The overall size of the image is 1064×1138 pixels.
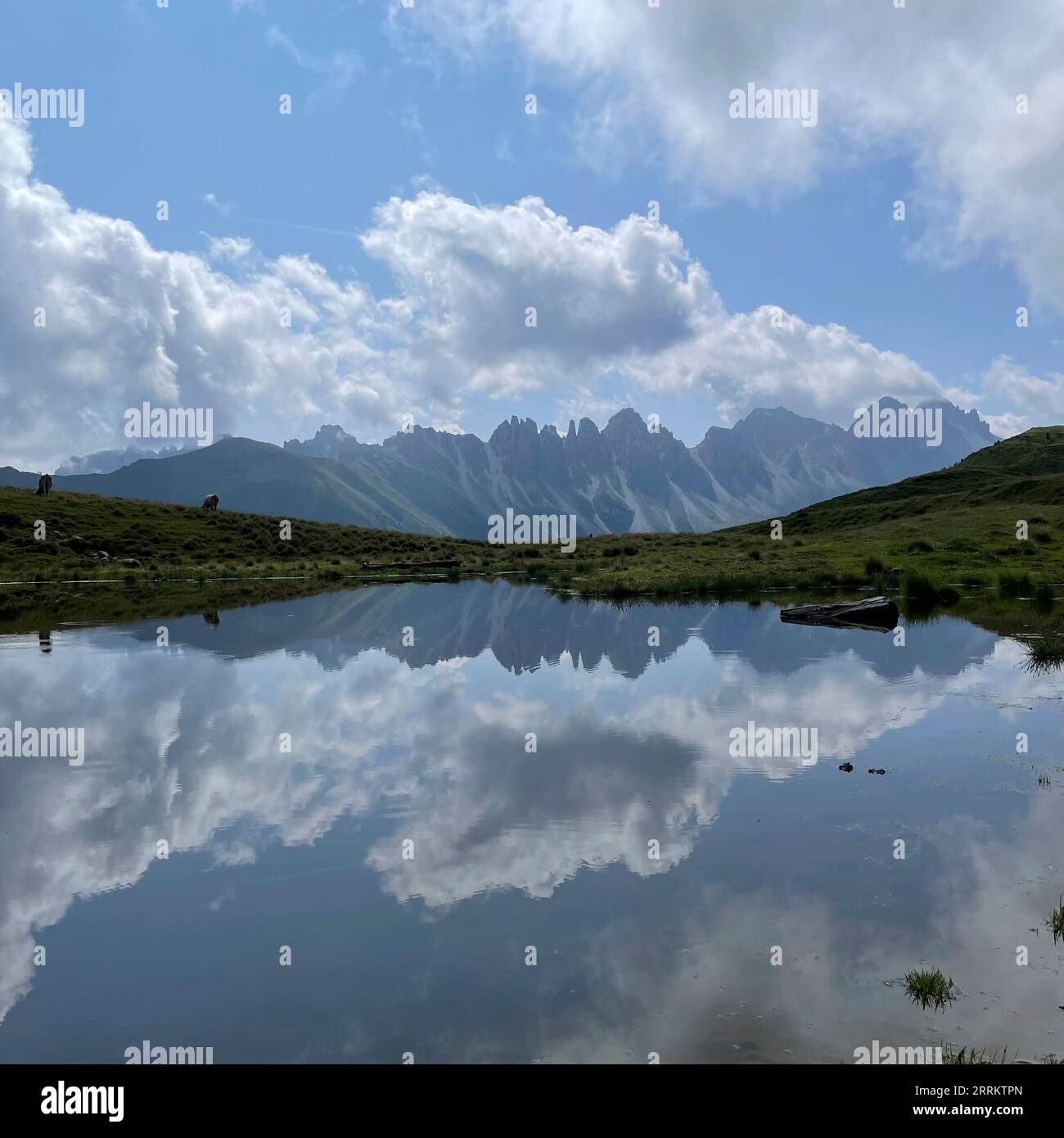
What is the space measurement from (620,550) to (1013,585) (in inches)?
2128

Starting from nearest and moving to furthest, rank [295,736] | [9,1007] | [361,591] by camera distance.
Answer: [9,1007] → [295,736] → [361,591]

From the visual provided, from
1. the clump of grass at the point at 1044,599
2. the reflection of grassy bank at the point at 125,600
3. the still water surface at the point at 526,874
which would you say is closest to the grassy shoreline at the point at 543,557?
the clump of grass at the point at 1044,599

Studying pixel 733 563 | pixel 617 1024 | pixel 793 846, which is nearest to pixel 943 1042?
pixel 617 1024

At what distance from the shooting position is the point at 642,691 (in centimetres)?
2625

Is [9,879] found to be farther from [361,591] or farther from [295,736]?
[361,591]

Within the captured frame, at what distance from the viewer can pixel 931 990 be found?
8.73 meters

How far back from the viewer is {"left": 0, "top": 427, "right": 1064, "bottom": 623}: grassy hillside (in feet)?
226

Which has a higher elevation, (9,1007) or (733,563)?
(733,563)

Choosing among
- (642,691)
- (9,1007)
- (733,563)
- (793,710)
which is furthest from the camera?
(733,563)

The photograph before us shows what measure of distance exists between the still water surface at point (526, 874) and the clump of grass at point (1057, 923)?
14 centimetres

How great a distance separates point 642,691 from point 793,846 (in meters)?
13.3
